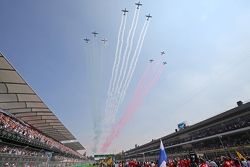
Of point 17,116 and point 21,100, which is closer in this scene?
point 21,100

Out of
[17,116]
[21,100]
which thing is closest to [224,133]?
[21,100]

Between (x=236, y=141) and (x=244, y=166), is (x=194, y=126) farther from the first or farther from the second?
(x=244, y=166)

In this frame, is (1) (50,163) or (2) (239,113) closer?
(1) (50,163)

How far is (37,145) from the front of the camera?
30688 mm

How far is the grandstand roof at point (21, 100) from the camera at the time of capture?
17200mm

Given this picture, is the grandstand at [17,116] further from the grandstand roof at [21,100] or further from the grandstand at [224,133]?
the grandstand at [224,133]

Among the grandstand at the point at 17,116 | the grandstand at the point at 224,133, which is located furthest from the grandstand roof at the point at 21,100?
the grandstand at the point at 224,133

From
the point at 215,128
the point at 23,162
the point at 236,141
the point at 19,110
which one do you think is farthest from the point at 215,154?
the point at 19,110

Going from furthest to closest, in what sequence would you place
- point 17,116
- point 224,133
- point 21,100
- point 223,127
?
1. point 223,127
2. point 224,133
3. point 17,116
4. point 21,100

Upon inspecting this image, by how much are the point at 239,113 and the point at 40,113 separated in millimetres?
28991

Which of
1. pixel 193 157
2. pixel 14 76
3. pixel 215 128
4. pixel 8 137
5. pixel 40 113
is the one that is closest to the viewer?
pixel 193 157

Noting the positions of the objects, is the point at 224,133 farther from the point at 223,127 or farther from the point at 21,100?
the point at 21,100

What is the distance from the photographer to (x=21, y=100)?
23094mm

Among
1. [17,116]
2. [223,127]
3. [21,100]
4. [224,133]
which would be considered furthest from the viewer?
[223,127]
